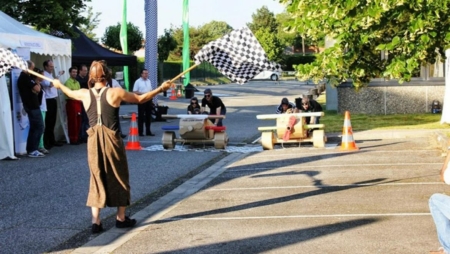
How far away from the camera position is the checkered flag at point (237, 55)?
955cm

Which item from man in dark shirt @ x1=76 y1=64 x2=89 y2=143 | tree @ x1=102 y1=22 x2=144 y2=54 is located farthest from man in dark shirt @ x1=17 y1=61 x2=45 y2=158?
tree @ x1=102 y1=22 x2=144 y2=54

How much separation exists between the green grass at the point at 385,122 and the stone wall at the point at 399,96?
822 mm

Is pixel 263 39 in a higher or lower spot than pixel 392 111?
higher

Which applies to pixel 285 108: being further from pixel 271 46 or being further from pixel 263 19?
pixel 263 19

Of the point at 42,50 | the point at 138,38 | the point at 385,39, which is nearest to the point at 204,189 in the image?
the point at 385,39

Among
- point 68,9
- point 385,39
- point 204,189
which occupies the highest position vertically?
point 68,9

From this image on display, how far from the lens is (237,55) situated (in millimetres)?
9602

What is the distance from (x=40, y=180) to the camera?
1185 centimetres

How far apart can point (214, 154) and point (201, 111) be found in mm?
2244

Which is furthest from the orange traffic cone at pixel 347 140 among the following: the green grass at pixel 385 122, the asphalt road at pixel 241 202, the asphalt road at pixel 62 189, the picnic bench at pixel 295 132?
the green grass at pixel 385 122

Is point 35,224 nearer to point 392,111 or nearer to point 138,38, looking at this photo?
point 392,111

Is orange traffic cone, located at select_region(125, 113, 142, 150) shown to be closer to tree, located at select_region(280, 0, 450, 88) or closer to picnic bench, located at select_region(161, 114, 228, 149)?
picnic bench, located at select_region(161, 114, 228, 149)

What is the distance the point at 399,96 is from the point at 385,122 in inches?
152

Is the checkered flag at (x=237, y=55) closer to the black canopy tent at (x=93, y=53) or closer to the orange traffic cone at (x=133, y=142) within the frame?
the orange traffic cone at (x=133, y=142)
